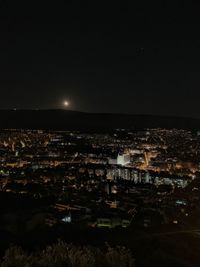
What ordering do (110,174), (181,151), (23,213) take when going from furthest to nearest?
(181,151), (110,174), (23,213)

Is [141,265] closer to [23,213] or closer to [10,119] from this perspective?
[23,213]

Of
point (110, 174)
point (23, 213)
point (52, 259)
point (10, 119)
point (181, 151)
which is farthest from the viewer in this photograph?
point (10, 119)

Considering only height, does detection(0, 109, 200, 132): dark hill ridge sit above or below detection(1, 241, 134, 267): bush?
above

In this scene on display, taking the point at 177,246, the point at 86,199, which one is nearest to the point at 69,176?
the point at 86,199

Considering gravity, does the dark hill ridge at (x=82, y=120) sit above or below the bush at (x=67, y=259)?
above

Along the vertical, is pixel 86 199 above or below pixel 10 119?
below

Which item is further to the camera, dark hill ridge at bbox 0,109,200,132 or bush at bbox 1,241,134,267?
dark hill ridge at bbox 0,109,200,132

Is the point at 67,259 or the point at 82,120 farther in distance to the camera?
the point at 82,120

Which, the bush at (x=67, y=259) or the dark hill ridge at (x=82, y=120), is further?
the dark hill ridge at (x=82, y=120)
